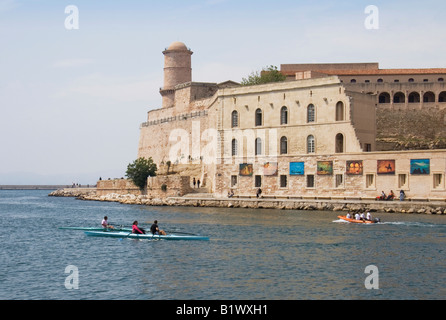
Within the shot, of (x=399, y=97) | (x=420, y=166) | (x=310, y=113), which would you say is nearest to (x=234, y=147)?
(x=310, y=113)

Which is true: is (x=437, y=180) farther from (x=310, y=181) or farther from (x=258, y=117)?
(x=258, y=117)

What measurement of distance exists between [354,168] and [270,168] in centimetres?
756

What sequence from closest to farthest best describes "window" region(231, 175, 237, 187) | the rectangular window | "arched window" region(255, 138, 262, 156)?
1. the rectangular window
2. "arched window" region(255, 138, 262, 156)
3. "window" region(231, 175, 237, 187)

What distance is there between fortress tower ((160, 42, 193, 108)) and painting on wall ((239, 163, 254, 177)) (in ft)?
96.3

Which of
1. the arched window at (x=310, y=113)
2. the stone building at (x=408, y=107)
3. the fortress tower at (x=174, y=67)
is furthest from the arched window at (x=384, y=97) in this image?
the arched window at (x=310, y=113)

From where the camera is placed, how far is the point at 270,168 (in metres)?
52.0

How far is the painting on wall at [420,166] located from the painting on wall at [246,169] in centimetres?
1399

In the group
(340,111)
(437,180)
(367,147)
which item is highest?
(340,111)

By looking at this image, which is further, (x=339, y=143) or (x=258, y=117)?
(x=258, y=117)

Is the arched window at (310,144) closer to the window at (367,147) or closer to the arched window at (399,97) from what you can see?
the window at (367,147)

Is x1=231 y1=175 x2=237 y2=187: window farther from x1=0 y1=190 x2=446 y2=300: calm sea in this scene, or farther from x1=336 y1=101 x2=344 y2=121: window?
x1=0 y1=190 x2=446 y2=300: calm sea

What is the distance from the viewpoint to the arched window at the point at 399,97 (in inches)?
2869

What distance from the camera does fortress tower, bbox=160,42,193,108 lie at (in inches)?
3196

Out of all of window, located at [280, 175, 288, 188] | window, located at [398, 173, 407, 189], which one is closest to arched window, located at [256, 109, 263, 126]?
window, located at [280, 175, 288, 188]
